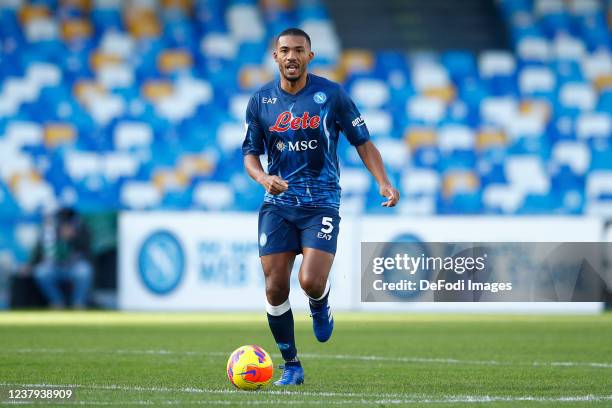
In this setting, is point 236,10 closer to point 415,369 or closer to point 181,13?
point 181,13

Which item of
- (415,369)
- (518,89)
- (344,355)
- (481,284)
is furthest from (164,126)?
(415,369)

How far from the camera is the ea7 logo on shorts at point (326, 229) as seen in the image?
6914mm

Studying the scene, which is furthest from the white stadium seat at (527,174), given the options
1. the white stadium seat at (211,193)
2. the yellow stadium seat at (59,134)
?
the yellow stadium seat at (59,134)

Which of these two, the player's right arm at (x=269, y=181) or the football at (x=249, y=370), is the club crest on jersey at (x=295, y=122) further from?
the football at (x=249, y=370)

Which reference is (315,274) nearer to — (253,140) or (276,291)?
(276,291)

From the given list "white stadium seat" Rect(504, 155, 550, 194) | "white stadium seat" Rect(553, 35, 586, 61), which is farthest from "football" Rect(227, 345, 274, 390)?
"white stadium seat" Rect(553, 35, 586, 61)

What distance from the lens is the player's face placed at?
22.4 ft

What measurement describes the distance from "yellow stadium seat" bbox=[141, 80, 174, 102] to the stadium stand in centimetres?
2

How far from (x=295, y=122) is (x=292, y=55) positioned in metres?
0.40

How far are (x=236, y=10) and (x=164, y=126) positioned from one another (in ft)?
10.2

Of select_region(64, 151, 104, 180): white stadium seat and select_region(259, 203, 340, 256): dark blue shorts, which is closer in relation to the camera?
select_region(259, 203, 340, 256): dark blue shorts

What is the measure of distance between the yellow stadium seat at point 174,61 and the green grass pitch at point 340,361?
27.5 ft

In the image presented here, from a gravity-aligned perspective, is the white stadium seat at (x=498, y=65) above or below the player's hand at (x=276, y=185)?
above

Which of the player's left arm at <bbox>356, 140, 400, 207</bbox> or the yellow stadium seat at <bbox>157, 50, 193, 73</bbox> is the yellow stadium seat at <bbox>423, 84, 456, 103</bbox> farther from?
the player's left arm at <bbox>356, 140, 400, 207</bbox>
